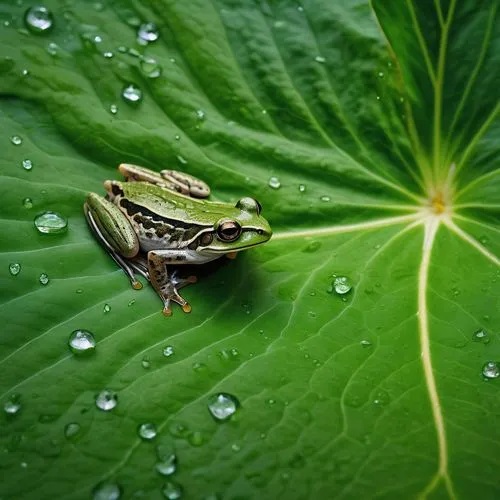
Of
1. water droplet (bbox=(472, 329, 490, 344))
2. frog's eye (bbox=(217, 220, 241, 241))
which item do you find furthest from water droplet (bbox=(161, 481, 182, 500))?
water droplet (bbox=(472, 329, 490, 344))

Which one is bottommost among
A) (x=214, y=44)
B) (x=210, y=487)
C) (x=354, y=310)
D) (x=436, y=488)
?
(x=210, y=487)

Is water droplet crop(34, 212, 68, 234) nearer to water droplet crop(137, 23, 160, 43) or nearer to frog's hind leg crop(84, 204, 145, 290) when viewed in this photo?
frog's hind leg crop(84, 204, 145, 290)

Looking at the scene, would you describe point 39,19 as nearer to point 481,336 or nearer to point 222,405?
point 222,405

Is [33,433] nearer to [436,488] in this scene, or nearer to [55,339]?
[55,339]

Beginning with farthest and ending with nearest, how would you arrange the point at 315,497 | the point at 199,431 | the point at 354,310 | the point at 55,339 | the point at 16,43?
the point at 16,43
the point at 354,310
the point at 55,339
the point at 199,431
the point at 315,497

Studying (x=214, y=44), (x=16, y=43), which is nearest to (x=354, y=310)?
(x=214, y=44)

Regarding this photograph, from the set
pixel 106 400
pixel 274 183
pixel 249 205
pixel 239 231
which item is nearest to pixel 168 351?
pixel 106 400

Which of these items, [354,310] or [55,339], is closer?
[55,339]

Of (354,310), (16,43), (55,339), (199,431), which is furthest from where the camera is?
(16,43)

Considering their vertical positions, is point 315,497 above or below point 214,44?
below
